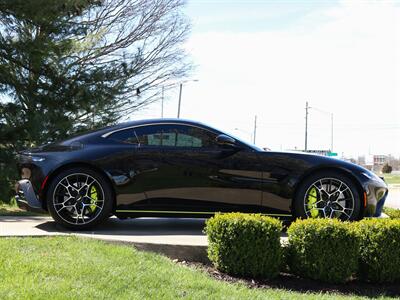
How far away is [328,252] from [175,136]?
237 centimetres

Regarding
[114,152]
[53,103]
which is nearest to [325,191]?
[114,152]

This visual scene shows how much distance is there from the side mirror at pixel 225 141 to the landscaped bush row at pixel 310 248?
1.40 m

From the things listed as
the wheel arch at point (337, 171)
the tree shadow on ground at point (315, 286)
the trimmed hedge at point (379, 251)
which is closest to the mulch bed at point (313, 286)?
the tree shadow on ground at point (315, 286)

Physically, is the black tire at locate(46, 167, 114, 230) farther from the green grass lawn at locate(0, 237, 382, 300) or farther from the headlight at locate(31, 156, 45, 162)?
the green grass lawn at locate(0, 237, 382, 300)

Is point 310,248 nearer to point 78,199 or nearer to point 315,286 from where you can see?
point 315,286

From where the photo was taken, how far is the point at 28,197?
591cm

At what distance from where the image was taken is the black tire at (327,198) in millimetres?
5812

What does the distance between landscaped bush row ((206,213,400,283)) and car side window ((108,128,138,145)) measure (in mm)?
1787

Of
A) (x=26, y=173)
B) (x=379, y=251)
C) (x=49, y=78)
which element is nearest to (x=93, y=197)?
(x=26, y=173)

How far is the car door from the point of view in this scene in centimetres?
582

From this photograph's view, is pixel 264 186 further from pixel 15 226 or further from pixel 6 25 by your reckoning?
pixel 6 25

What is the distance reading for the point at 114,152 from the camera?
5.88 metres

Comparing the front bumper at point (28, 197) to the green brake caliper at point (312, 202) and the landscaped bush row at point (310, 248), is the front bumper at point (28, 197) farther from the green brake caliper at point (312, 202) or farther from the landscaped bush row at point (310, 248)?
the green brake caliper at point (312, 202)

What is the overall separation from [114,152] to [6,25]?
7427 mm
